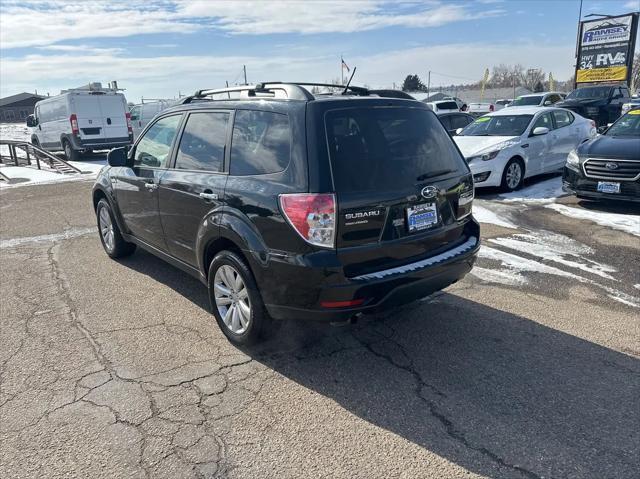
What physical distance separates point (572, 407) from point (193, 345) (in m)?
2.65

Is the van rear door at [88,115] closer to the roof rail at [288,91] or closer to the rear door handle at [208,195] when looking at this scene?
the roof rail at [288,91]

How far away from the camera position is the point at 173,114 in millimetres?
4617

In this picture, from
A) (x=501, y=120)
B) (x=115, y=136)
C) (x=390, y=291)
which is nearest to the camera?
(x=390, y=291)

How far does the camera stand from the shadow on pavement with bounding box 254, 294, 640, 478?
260 centimetres

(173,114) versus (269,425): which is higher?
(173,114)

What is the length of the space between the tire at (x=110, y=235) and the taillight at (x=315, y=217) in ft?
11.3

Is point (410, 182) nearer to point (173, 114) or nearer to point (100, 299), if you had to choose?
point (173, 114)

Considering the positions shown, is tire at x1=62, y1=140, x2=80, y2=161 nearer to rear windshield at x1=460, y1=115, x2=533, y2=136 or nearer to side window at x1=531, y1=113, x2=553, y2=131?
rear windshield at x1=460, y1=115, x2=533, y2=136

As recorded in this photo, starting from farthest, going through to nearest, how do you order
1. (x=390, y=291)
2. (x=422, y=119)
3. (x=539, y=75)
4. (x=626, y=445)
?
1. (x=539, y=75)
2. (x=422, y=119)
3. (x=390, y=291)
4. (x=626, y=445)

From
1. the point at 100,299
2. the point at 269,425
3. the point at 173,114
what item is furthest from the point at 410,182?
the point at 100,299

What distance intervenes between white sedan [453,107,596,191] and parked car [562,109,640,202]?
1.43m

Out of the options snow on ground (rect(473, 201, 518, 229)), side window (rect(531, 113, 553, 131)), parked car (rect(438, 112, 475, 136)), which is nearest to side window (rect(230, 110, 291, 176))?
snow on ground (rect(473, 201, 518, 229))

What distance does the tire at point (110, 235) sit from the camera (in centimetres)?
581

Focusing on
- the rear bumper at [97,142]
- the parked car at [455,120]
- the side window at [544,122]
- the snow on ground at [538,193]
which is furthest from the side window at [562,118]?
the rear bumper at [97,142]
